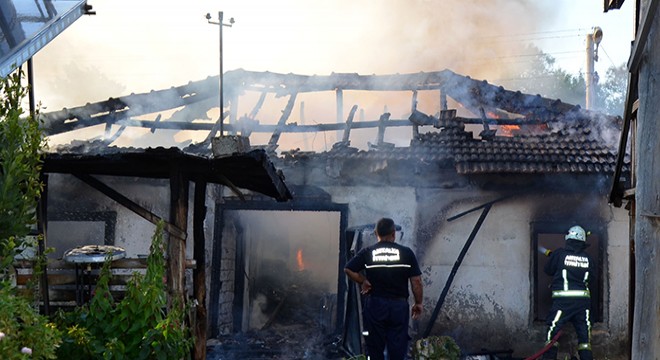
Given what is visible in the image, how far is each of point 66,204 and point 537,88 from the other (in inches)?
1321

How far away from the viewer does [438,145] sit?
11938 mm

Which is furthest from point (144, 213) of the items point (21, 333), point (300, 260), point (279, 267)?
point (300, 260)

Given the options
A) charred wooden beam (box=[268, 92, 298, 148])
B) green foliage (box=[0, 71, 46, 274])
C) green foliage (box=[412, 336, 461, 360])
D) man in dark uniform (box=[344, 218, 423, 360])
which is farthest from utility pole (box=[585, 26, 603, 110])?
green foliage (box=[0, 71, 46, 274])

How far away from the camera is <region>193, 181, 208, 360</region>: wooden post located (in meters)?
7.02

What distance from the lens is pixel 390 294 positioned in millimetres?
7871

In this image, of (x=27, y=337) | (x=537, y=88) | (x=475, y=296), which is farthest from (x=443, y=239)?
(x=537, y=88)

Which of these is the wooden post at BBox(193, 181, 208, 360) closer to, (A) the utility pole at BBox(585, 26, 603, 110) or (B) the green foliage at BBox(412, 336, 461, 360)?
(B) the green foliage at BBox(412, 336, 461, 360)

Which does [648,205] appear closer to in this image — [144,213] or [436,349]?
[144,213]

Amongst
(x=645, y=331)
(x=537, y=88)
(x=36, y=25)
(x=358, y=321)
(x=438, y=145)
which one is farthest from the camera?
(x=537, y=88)

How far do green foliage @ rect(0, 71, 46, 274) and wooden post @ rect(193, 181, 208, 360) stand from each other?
281 cm

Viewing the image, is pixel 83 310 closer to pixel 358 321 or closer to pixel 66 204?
pixel 358 321

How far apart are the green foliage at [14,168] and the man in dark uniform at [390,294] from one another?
Answer: 14.1 feet

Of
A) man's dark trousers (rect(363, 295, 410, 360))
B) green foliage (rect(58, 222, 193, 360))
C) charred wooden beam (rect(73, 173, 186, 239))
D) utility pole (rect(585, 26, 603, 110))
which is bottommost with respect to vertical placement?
man's dark trousers (rect(363, 295, 410, 360))

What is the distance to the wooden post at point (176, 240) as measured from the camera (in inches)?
247
